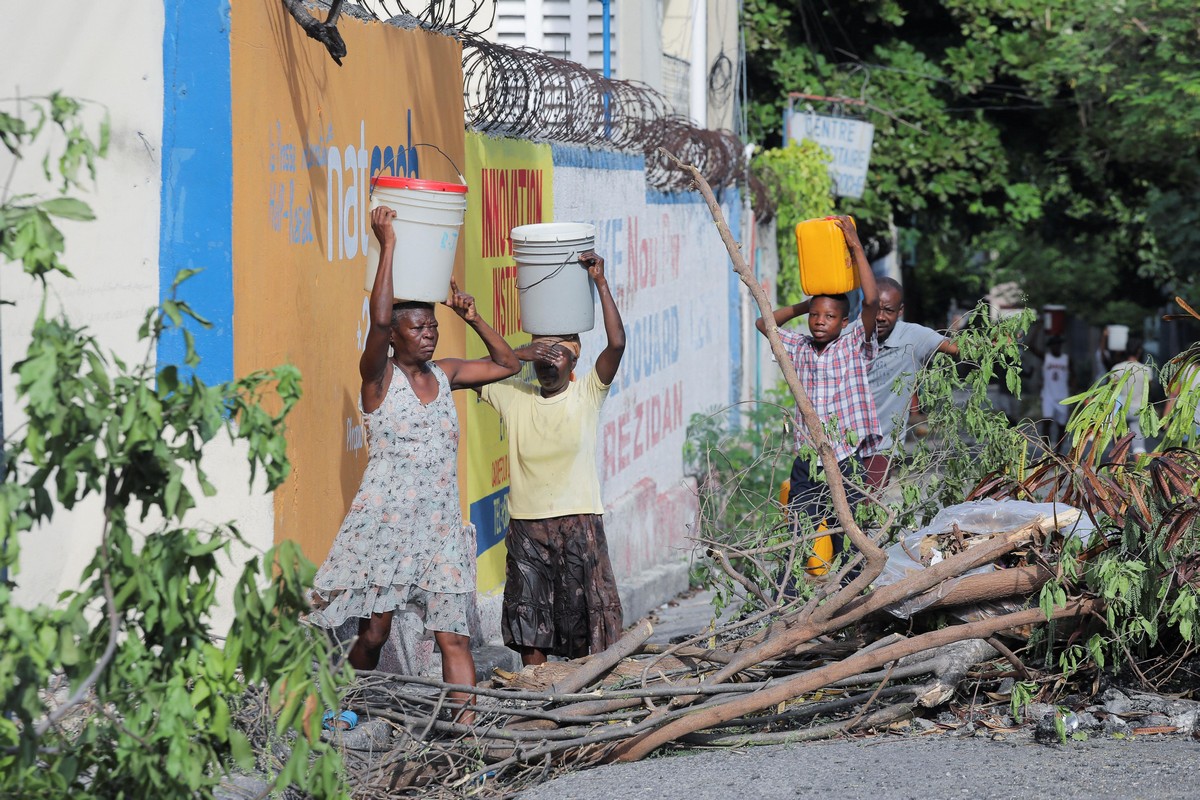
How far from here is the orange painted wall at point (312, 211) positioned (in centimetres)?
447

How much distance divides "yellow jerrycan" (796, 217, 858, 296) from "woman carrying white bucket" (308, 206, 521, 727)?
2.28 m

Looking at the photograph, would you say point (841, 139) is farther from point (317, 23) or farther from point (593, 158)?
point (317, 23)

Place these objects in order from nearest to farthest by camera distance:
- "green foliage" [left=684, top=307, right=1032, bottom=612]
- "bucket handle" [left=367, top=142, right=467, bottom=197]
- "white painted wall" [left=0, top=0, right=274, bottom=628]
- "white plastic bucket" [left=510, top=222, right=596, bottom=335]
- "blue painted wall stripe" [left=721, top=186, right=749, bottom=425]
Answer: "white painted wall" [left=0, top=0, right=274, bottom=628] < "green foliage" [left=684, top=307, right=1032, bottom=612] < "bucket handle" [left=367, top=142, right=467, bottom=197] < "white plastic bucket" [left=510, top=222, right=596, bottom=335] < "blue painted wall stripe" [left=721, top=186, right=749, bottom=425]

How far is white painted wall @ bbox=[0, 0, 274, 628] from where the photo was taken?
12.8ft

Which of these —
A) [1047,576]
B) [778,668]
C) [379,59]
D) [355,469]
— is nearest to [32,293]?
[355,469]

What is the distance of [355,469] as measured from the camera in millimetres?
5398

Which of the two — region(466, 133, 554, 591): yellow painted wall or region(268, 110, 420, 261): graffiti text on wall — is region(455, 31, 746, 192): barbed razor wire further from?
region(268, 110, 420, 261): graffiti text on wall

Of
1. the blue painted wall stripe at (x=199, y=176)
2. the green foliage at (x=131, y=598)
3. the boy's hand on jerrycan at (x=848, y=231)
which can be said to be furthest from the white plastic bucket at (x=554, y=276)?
the green foliage at (x=131, y=598)

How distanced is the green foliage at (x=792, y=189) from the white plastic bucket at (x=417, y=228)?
11.0 meters

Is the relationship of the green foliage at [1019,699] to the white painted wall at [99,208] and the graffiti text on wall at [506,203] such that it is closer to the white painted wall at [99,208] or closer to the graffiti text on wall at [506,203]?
the white painted wall at [99,208]

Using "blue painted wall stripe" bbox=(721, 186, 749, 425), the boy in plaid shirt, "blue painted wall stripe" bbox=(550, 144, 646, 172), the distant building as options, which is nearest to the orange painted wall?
the boy in plaid shirt

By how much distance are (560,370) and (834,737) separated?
194 centimetres

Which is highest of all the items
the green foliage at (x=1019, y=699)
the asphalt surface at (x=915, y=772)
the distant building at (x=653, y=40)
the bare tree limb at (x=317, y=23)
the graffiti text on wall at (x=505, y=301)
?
the distant building at (x=653, y=40)

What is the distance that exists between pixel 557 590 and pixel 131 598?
134 inches
